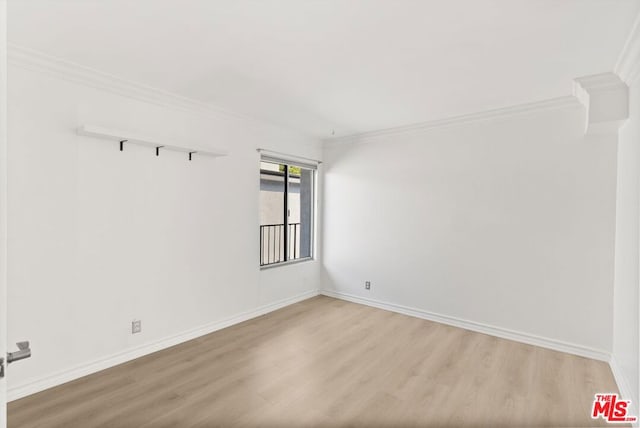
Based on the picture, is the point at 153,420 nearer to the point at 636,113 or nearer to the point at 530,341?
the point at 530,341

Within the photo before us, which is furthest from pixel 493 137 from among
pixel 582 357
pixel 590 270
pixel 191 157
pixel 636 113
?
pixel 191 157

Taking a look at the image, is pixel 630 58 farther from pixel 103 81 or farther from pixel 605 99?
pixel 103 81

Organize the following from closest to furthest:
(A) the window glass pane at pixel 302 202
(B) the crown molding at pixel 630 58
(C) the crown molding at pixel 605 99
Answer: (B) the crown molding at pixel 630 58
(C) the crown molding at pixel 605 99
(A) the window glass pane at pixel 302 202

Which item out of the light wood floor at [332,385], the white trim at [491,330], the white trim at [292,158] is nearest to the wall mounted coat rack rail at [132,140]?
the white trim at [292,158]

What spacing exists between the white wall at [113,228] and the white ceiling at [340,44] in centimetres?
40

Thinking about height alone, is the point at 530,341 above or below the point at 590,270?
below

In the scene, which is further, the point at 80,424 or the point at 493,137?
the point at 493,137

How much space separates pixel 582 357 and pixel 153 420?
12.2 ft

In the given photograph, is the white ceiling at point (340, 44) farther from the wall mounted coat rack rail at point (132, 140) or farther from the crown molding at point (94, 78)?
the wall mounted coat rack rail at point (132, 140)

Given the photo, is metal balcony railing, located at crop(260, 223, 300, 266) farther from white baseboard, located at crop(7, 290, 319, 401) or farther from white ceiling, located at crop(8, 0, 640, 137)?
white ceiling, located at crop(8, 0, 640, 137)

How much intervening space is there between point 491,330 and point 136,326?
3.69 m

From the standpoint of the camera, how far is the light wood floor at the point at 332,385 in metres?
2.18

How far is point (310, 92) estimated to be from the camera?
3.09m

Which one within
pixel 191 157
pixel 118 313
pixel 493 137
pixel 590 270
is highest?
pixel 493 137
